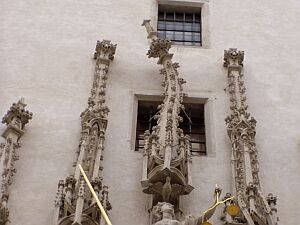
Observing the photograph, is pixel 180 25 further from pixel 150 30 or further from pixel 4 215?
pixel 4 215

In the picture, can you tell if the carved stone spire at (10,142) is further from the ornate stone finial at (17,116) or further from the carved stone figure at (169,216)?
the carved stone figure at (169,216)

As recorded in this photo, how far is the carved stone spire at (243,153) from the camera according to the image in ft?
33.6

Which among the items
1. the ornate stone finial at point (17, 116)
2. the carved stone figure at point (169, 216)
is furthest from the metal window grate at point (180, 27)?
the carved stone figure at point (169, 216)

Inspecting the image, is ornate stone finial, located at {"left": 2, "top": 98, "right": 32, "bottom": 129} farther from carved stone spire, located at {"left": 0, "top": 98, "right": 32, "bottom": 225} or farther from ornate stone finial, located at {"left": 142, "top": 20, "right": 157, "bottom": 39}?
ornate stone finial, located at {"left": 142, "top": 20, "right": 157, "bottom": 39}

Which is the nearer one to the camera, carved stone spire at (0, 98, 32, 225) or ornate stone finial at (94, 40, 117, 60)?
carved stone spire at (0, 98, 32, 225)

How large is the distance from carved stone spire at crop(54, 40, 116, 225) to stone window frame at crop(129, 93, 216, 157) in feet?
1.91

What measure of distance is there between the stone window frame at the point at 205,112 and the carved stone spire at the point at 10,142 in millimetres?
1782

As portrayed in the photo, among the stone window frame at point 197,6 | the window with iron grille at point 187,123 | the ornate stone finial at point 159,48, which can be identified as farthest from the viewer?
the stone window frame at point 197,6

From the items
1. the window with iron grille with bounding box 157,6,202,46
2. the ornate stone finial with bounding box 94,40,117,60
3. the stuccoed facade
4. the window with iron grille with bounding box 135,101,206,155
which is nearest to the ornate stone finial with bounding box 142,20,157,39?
the stuccoed facade

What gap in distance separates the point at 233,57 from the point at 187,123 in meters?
1.72

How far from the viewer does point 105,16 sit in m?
15.2

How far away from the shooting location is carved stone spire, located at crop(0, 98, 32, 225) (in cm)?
1081

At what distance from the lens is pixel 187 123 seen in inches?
514

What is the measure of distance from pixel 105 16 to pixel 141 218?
5.71 meters
